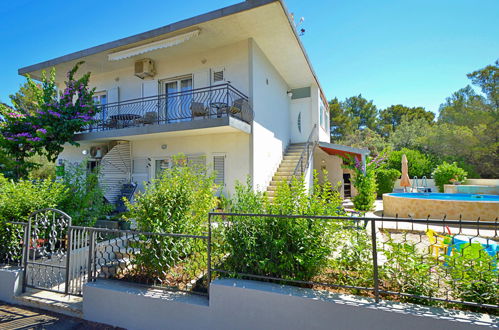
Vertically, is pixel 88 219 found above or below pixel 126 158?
below

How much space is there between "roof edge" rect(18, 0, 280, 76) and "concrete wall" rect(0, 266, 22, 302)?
8.83 metres

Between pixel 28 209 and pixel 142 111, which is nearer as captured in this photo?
pixel 28 209

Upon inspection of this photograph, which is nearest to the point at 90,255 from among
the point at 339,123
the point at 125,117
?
the point at 125,117

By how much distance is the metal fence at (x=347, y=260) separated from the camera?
297 cm

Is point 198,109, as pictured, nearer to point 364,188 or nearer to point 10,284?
point 10,284

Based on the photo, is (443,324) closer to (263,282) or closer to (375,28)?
(263,282)

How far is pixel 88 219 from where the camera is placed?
624 centimetres

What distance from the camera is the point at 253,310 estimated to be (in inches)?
132

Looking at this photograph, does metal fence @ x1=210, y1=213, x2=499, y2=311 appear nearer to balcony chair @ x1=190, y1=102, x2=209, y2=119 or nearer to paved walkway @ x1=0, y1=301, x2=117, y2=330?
paved walkway @ x1=0, y1=301, x2=117, y2=330

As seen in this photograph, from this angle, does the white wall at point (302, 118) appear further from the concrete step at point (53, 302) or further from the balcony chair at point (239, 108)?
the concrete step at point (53, 302)

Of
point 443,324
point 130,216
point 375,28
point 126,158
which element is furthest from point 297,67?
point 443,324

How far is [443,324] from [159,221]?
4.07m

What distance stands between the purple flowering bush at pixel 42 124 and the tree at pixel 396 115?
4807cm

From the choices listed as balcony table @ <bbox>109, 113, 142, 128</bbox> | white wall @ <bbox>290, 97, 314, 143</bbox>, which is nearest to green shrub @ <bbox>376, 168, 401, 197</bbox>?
white wall @ <bbox>290, 97, 314, 143</bbox>
